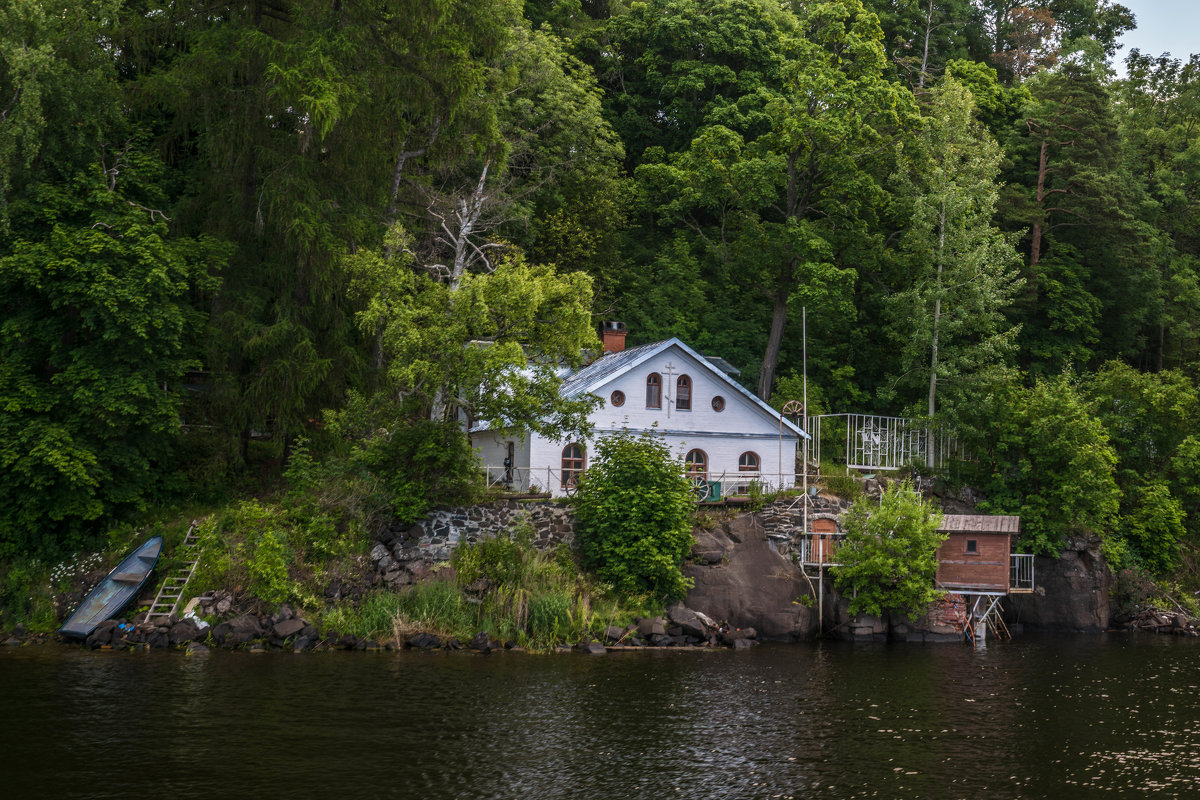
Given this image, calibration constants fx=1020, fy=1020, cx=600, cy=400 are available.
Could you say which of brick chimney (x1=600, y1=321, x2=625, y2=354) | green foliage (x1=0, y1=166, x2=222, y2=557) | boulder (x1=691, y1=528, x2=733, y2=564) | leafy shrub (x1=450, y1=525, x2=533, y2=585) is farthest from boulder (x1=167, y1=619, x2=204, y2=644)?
brick chimney (x1=600, y1=321, x2=625, y2=354)

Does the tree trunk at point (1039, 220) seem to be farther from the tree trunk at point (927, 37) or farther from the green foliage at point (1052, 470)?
the green foliage at point (1052, 470)

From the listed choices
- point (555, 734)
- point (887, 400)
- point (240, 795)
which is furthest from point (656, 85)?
point (240, 795)

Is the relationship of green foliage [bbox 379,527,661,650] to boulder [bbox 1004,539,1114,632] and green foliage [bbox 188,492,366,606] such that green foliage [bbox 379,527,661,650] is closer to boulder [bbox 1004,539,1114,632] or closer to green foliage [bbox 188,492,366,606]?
green foliage [bbox 188,492,366,606]

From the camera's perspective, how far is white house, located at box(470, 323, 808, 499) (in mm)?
37438

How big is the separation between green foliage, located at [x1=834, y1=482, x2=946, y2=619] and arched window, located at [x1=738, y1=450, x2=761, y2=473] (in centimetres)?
665

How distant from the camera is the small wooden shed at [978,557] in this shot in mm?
34344

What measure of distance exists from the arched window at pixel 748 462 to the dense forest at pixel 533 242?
704cm

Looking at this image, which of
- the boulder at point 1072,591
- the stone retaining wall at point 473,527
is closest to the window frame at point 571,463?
the stone retaining wall at point 473,527

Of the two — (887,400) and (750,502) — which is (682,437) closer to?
(750,502)

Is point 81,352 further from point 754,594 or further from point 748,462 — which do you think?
point 748,462

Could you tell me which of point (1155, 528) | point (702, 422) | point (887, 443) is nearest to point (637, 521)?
point (702, 422)

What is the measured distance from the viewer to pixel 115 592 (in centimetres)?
2986

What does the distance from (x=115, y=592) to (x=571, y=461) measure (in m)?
15.7

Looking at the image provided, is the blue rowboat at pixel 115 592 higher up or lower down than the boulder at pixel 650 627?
higher up
